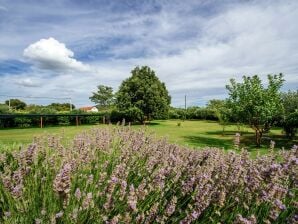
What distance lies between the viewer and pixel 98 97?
75.2m

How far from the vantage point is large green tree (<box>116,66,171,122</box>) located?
1297 inches

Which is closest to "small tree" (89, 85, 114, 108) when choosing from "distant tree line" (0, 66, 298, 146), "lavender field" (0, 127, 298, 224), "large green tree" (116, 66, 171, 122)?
"distant tree line" (0, 66, 298, 146)

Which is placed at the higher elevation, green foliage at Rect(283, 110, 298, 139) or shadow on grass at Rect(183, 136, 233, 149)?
green foliage at Rect(283, 110, 298, 139)

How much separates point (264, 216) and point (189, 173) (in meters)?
1.05

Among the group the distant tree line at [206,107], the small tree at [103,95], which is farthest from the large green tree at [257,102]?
the small tree at [103,95]

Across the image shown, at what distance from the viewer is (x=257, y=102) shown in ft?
51.0

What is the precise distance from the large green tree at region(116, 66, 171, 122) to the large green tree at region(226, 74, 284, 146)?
16.6 meters

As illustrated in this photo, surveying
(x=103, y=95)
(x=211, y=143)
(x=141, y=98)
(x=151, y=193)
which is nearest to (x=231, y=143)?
(x=211, y=143)

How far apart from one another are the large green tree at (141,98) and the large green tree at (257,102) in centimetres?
1656

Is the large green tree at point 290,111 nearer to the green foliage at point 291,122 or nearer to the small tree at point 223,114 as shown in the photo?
the green foliage at point 291,122

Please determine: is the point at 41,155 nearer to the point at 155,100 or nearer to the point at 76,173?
the point at 76,173

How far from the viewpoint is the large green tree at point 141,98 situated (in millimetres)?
32938

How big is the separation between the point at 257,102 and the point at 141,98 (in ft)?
63.6

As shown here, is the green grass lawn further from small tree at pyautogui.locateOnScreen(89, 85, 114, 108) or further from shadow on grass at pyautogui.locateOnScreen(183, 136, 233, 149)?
small tree at pyautogui.locateOnScreen(89, 85, 114, 108)
